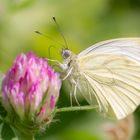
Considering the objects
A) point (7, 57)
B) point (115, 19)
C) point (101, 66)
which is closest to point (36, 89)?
point (101, 66)

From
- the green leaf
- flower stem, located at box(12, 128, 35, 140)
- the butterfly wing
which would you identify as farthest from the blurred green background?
flower stem, located at box(12, 128, 35, 140)

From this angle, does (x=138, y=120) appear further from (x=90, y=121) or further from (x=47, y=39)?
(x=47, y=39)

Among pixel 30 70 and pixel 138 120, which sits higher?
pixel 30 70

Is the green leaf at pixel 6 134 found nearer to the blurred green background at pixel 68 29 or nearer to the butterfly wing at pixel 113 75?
the butterfly wing at pixel 113 75

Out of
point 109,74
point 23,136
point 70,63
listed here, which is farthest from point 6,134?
Result: point 109,74

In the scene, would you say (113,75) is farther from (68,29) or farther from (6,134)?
(68,29)
